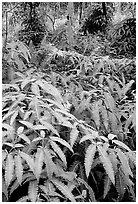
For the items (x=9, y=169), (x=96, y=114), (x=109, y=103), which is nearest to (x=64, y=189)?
(x=9, y=169)

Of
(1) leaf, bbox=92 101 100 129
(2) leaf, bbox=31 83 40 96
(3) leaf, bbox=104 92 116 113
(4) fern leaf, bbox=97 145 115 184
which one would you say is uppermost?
(2) leaf, bbox=31 83 40 96

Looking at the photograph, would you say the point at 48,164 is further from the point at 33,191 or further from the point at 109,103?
Result: the point at 109,103

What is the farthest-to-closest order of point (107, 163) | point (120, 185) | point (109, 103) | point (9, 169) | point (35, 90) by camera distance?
point (109, 103)
point (35, 90)
point (120, 185)
point (107, 163)
point (9, 169)

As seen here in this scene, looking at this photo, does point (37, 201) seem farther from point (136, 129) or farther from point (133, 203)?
point (136, 129)

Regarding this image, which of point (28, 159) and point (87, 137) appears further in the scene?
point (87, 137)

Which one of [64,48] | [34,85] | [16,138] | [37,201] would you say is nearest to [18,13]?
[64,48]

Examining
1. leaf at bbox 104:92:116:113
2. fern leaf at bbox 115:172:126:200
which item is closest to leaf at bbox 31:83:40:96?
leaf at bbox 104:92:116:113

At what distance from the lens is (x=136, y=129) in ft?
5.57

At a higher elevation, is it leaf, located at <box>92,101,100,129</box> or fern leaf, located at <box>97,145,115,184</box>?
leaf, located at <box>92,101,100,129</box>

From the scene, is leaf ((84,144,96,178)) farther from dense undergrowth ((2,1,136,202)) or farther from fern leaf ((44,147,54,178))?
fern leaf ((44,147,54,178))

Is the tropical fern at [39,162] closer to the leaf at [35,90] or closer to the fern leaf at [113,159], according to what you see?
the fern leaf at [113,159]

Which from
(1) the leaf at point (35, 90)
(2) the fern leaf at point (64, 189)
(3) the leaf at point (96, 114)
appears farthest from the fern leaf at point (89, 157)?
(1) the leaf at point (35, 90)

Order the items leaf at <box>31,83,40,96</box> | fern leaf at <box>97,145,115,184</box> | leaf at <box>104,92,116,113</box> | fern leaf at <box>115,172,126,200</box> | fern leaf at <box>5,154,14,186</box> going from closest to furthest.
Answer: fern leaf at <box>5,154,14,186</box> < fern leaf at <box>97,145,115,184</box> < fern leaf at <box>115,172,126,200</box> < leaf at <box>31,83,40,96</box> < leaf at <box>104,92,116,113</box>

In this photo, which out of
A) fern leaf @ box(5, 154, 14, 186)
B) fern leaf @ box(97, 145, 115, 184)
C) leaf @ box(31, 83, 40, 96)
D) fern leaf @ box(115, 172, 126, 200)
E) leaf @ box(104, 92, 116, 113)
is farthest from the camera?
leaf @ box(104, 92, 116, 113)
